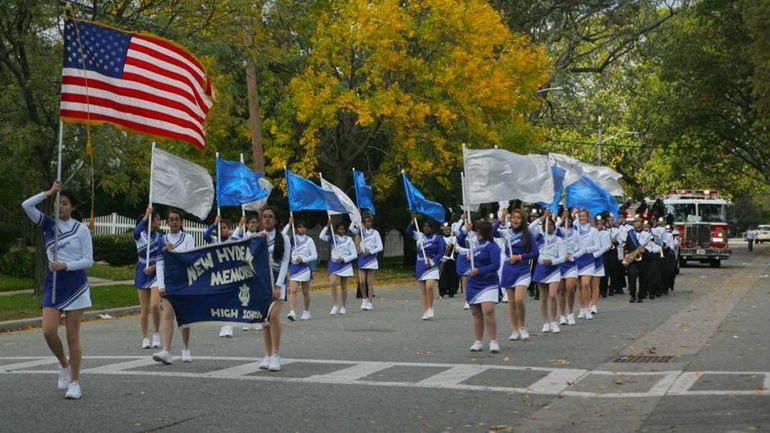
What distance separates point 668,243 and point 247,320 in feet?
56.1

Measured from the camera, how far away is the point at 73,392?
407 inches

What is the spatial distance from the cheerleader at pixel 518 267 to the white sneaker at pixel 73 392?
675 cm

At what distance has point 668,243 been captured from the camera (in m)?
27.8

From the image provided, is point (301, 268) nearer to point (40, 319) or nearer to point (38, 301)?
point (40, 319)

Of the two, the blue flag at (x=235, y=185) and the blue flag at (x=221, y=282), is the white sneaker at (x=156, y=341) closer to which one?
the blue flag at (x=221, y=282)

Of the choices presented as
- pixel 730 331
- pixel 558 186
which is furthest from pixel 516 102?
pixel 730 331

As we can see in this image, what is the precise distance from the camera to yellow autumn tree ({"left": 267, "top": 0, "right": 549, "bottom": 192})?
→ 36031 mm

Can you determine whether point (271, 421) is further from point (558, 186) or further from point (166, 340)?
point (558, 186)

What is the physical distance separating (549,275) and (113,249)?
20.9m

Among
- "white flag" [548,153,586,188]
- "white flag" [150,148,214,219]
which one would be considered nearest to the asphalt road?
"white flag" [150,148,214,219]

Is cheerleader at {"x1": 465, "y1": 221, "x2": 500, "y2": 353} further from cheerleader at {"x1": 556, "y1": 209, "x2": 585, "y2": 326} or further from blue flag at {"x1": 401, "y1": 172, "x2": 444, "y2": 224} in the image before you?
blue flag at {"x1": 401, "y1": 172, "x2": 444, "y2": 224}

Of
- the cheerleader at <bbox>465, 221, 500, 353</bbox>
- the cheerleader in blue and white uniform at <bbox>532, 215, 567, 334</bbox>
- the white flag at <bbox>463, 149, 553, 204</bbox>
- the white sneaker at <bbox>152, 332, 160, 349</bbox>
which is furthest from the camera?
the cheerleader in blue and white uniform at <bbox>532, 215, 567, 334</bbox>

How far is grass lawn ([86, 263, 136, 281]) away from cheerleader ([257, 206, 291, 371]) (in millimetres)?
18501

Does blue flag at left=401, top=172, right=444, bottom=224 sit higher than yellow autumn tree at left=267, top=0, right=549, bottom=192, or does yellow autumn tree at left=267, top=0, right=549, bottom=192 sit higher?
yellow autumn tree at left=267, top=0, right=549, bottom=192
